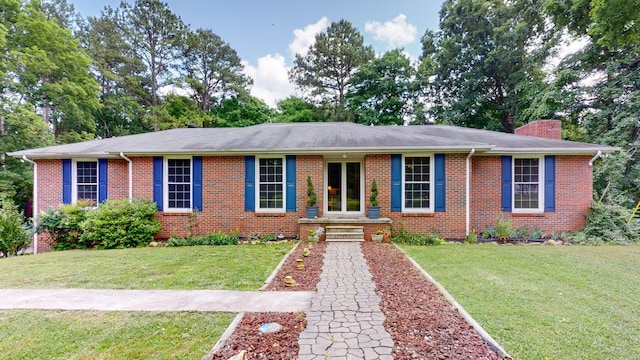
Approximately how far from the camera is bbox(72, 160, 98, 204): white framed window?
31.7ft

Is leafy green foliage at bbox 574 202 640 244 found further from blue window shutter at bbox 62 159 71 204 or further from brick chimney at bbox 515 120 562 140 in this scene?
blue window shutter at bbox 62 159 71 204

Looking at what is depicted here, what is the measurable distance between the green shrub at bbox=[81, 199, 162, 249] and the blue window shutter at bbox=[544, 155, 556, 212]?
42.7 ft

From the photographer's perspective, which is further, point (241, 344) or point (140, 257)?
point (140, 257)

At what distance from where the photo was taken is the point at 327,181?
31.9 feet

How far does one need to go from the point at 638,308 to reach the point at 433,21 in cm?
2326

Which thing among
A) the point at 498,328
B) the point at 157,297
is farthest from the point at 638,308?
the point at 157,297

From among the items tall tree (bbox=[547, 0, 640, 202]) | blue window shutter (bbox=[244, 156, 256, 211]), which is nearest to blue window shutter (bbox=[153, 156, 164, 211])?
blue window shutter (bbox=[244, 156, 256, 211])

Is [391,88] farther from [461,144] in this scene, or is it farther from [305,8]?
[461,144]

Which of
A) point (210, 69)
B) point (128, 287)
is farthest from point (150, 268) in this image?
point (210, 69)

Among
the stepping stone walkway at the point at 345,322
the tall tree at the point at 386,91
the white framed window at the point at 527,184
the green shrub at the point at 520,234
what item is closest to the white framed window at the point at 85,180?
the stepping stone walkway at the point at 345,322

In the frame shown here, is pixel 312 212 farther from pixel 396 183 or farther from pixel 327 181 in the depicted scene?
pixel 396 183

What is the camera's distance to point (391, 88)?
76.5ft

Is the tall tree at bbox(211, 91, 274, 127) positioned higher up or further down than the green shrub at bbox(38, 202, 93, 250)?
higher up

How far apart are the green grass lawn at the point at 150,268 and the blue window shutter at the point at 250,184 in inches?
63.6
